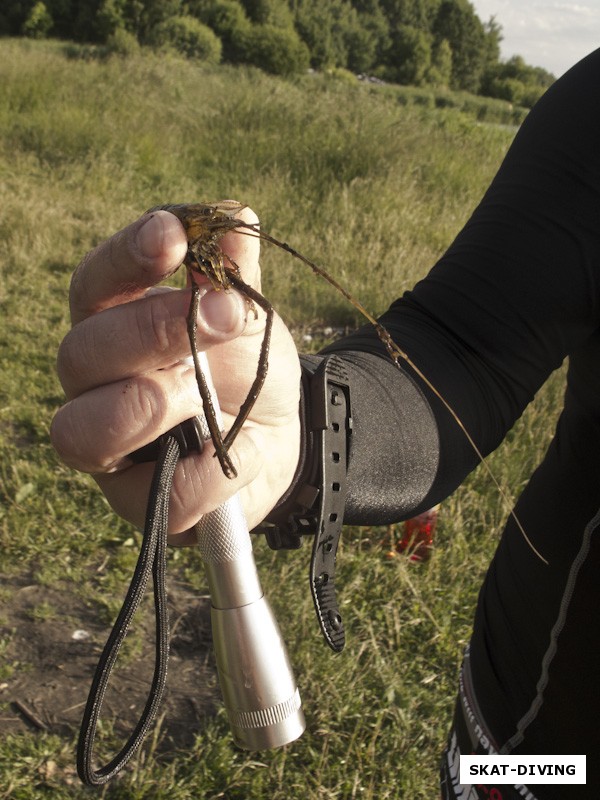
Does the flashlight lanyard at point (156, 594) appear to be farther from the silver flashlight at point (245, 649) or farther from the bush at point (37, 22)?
the bush at point (37, 22)

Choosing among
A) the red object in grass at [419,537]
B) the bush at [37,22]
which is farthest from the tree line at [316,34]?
the red object in grass at [419,537]

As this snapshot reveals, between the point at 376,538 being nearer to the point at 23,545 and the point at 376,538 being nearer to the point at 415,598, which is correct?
the point at 415,598

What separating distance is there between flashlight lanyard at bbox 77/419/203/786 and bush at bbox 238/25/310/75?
34083 millimetres

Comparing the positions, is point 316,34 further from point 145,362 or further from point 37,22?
point 145,362

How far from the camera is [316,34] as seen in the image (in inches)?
2104

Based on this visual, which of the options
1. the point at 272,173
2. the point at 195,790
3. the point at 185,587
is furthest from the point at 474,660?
the point at 272,173

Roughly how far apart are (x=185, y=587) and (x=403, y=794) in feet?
3.68

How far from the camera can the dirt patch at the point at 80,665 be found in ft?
7.52

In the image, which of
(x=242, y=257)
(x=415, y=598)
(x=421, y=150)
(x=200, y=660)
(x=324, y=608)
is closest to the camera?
(x=242, y=257)

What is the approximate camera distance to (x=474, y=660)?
4.69 feet

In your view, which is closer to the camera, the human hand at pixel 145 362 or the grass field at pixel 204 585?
the human hand at pixel 145 362

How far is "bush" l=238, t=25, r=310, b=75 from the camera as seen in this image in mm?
35312

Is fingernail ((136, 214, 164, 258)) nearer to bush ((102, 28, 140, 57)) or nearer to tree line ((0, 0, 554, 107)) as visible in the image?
bush ((102, 28, 140, 57))

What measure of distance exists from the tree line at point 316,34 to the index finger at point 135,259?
102ft
